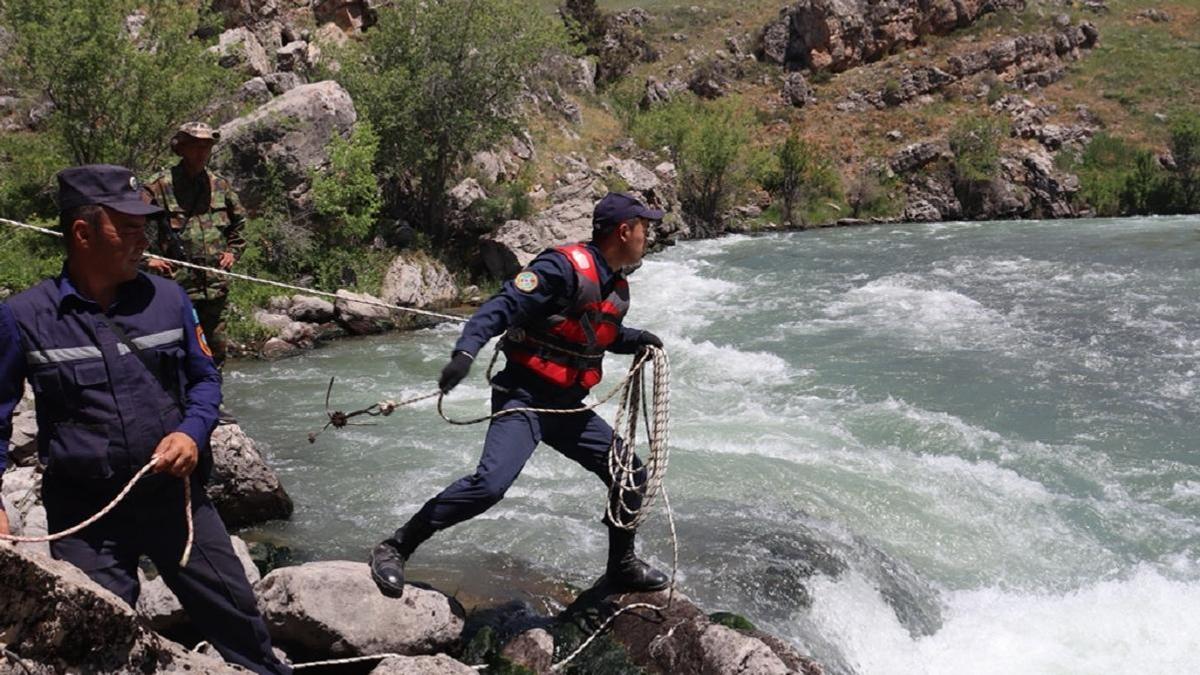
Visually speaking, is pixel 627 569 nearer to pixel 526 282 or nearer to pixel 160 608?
pixel 526 282

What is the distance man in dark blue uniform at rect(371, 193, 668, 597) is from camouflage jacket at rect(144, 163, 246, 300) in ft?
11.3

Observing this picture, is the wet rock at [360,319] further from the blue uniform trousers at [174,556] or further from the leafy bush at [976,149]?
the leafy bush at [976,149]


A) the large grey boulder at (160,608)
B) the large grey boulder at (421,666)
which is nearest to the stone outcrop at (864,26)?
the large grey boulder at (421,666)

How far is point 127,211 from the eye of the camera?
3010 millimetres

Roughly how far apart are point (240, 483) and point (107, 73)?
11.1m

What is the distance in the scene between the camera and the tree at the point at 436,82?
19.7 meters

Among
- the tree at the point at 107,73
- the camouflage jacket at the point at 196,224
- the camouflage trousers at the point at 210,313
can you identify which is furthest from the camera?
the tree at the point at 107,73

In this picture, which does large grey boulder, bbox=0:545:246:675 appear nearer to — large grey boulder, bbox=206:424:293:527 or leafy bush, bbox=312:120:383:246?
large grey boulder, bbox=206:424:293:527

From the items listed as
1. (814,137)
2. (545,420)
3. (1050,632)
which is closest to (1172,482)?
(1050,632)

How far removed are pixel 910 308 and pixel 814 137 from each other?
2956 cm

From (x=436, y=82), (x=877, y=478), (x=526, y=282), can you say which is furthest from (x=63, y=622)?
(x=436, y=82)

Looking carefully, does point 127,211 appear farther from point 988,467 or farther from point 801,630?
point 988,467

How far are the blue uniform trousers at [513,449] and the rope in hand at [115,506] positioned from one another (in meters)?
1.49

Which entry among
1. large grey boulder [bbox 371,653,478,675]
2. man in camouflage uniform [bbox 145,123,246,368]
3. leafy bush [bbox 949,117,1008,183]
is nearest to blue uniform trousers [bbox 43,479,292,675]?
large grey boulder [bbox 371,653,478,675]
